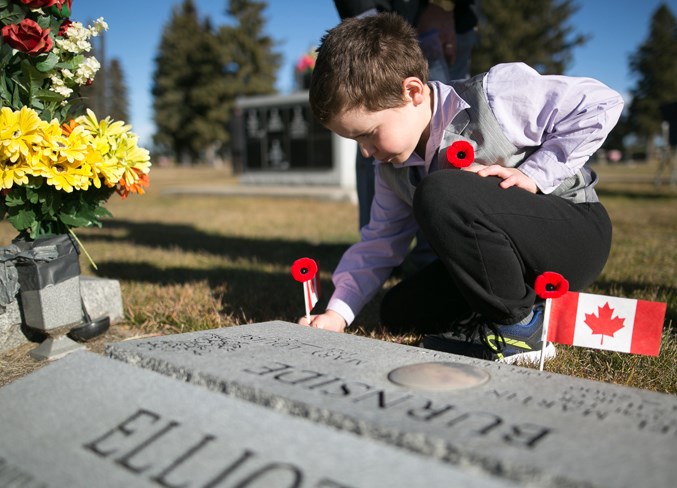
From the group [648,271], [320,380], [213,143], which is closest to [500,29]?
[213,143]

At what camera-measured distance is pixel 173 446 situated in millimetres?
1003

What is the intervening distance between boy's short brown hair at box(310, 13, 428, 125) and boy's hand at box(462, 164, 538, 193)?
31 cm

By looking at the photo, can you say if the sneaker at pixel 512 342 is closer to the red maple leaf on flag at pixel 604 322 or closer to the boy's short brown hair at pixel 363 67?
the red maple leaf on flag at pixel 604 322

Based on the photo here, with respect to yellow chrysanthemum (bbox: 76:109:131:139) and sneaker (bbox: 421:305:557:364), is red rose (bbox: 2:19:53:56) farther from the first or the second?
sneaker (bbox: 421:305:557:364)

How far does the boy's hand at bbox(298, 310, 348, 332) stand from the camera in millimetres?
1895

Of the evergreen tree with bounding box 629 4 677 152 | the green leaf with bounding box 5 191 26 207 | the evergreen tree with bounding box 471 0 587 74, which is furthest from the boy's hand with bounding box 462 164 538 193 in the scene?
the evergreen tree with bounding box 629 4 677 152

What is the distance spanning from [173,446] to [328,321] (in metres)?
0.95

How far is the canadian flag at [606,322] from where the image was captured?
1.42 metres

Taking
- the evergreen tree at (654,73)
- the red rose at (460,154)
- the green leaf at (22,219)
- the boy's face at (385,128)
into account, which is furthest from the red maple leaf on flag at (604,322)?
the evergreen tree at (654,73)

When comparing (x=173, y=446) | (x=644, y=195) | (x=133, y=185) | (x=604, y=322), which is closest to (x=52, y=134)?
(x=133, y=185)

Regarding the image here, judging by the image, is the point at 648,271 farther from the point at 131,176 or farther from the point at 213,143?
the point at 213,143

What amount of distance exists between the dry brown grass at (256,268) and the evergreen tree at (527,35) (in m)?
28.4

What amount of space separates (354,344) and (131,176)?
1101 mm

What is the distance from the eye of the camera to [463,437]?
3.08ft
